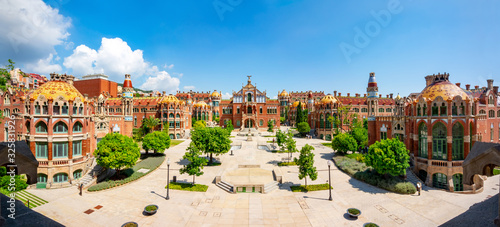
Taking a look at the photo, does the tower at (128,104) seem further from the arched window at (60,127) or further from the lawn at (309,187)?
the lawn at (309,187)

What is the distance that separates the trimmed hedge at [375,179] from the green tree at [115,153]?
96.2 feet

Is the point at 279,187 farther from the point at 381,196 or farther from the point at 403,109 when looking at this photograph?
the point at 403,109

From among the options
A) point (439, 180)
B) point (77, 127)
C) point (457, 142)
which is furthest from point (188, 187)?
point (457, 142)

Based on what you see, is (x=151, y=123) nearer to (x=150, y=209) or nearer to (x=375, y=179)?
(x=150, y=209)

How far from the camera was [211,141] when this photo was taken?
1237 inches

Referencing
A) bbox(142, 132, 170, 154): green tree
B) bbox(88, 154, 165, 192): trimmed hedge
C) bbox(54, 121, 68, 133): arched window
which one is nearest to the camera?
bbox(88, 154, 165, 192): trimmed hedge

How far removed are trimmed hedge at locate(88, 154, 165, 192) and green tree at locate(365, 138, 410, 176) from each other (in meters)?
29.7

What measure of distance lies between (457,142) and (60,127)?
163 feet

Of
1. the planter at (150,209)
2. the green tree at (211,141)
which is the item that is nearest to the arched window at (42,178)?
the planter at (150,209)

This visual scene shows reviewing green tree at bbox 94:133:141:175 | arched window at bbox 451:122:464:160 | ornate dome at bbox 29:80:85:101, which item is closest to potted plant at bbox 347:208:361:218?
arched window at bbox 451:122:464:160

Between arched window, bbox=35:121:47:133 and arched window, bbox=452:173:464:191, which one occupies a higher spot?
arched window, bbox=35:121:47:133

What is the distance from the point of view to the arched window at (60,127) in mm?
25803

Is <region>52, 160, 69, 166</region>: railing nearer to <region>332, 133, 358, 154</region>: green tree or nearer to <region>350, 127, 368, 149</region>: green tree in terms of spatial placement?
<region>332, 133, 358, 154</region>: green tree

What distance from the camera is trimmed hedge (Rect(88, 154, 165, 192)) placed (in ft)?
78.3
